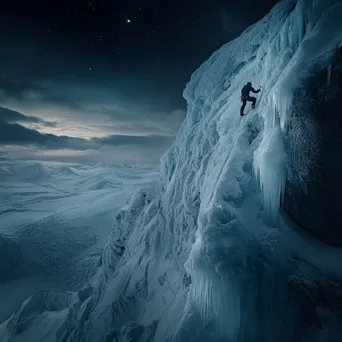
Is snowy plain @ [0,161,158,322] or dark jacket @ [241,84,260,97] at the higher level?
dark jacket @ [241,84,260,97]

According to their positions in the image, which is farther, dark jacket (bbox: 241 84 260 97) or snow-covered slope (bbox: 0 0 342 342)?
dark jacket (bbox: 241 84 260 97)

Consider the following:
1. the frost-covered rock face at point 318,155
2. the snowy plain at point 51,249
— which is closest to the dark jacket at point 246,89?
the frost-covered rock face at point 318,155

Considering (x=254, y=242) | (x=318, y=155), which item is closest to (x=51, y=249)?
(x=254, y=242)

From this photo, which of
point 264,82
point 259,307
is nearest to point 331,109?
point 264,82

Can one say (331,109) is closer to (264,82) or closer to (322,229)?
(322,229)

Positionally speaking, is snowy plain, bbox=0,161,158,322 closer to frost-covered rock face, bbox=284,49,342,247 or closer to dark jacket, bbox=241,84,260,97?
dark jacket, bbox=241,84,260,97

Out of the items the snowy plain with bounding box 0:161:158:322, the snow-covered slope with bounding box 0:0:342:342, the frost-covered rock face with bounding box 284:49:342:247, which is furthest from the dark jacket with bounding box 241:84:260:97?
the snowy plain with bounding box 0:161:158:322

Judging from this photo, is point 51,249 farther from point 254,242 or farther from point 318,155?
point 318,155

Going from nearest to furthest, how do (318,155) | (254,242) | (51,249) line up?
(318,155)
(254,242)
(51,249)
